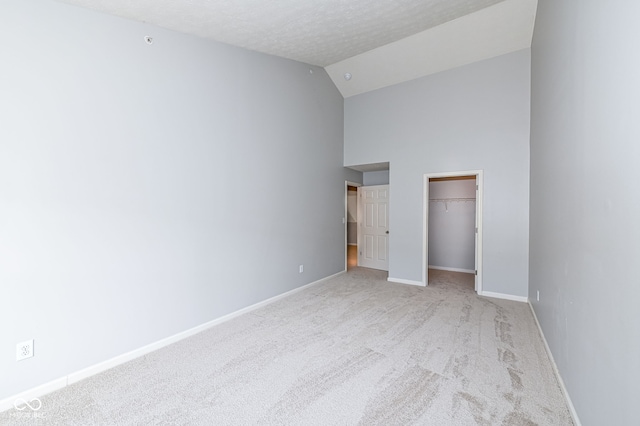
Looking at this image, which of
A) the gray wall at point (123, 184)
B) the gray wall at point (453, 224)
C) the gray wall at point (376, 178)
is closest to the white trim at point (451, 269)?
the gray wall at point (453, 224)

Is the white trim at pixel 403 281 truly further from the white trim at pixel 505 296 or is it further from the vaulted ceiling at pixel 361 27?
the vaulted ceiling at pixel 361 27

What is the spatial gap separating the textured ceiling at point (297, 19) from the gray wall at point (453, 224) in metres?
3.42

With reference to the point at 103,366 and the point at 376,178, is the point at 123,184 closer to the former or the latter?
the point at 103,366

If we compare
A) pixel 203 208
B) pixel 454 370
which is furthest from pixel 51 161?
pixel 454 370

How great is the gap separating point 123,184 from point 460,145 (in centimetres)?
442

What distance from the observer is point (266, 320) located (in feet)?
10.7

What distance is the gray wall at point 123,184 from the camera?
191cm

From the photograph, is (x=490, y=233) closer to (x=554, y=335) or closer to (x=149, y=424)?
(x=554, y=335)

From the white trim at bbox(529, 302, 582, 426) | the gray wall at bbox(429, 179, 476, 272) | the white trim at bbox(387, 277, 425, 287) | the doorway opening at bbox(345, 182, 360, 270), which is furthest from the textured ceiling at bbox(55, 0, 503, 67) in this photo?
the doorway opening at bbox(345, 182, 360, 270)

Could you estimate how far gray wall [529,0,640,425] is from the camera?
43.9 inches

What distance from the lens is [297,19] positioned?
2922 mm

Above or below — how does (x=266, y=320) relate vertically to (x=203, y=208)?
below

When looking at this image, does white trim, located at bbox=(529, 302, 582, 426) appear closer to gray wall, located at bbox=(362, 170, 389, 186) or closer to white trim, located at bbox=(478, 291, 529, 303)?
white trim, located at bbox=(478, 291, 529, 303)

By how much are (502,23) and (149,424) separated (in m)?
5.26
